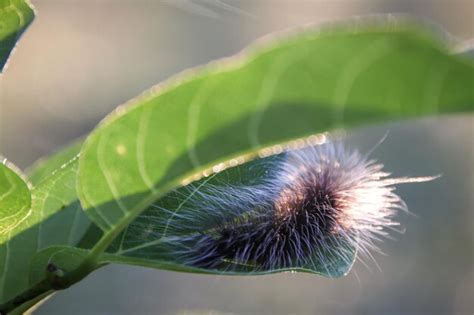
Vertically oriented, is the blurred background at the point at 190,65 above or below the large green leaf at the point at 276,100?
above

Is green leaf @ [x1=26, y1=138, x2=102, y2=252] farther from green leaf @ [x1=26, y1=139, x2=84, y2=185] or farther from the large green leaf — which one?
the large green leaf

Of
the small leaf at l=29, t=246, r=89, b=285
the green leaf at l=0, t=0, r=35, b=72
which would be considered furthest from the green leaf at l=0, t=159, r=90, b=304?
the green leaf at l=0, t=0, r=35, b=72

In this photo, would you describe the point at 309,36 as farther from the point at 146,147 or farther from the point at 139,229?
the point at 139,229

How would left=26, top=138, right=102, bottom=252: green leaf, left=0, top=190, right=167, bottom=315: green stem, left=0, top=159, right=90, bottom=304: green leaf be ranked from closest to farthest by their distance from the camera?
left=0, top=190, right=167, bottom=315: green stem, left=0, top=159, right=90, bottom=304: green leaf, left=26, top=138, right=102, bottom=252: green leaf

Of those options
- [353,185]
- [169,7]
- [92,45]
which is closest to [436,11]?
[169,7]

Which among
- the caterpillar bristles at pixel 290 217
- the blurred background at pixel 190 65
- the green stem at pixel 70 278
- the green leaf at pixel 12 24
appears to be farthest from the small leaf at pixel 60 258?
the blurred background at pixel 190 65

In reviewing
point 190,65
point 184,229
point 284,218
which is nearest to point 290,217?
point 284,218

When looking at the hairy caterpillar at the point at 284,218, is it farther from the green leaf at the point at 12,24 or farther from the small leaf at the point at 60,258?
the green leaf at the point at 12,24

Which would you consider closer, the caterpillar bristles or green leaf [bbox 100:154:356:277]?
green leaf [bbox 100:154:356:277]
